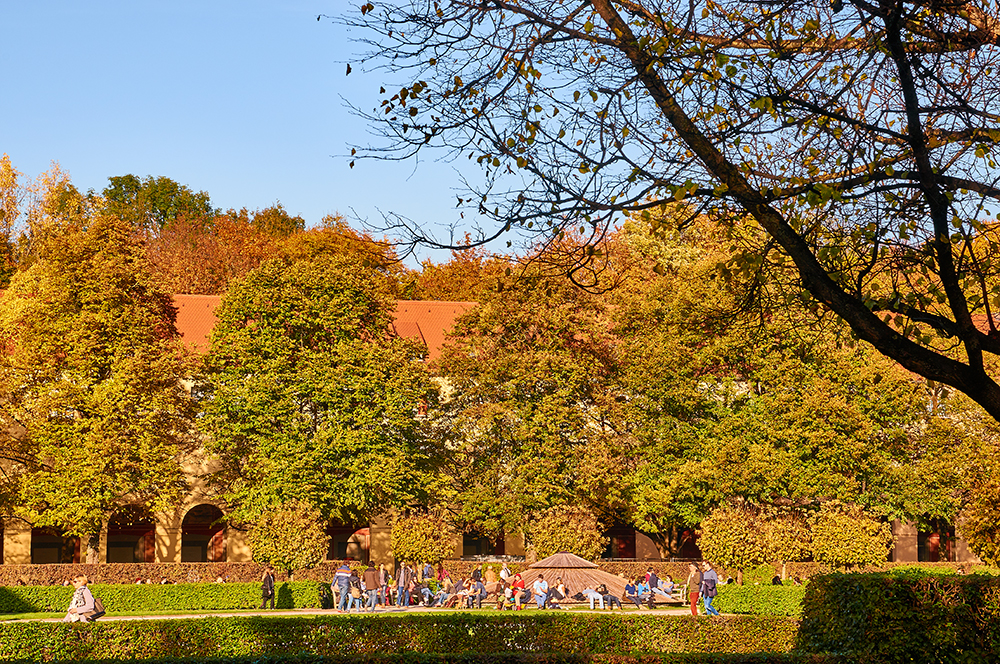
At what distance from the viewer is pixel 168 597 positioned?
30.3 meters

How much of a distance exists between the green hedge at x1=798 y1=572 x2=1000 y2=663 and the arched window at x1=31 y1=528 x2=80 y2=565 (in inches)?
1417

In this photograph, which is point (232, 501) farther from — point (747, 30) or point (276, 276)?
point (747, 30)

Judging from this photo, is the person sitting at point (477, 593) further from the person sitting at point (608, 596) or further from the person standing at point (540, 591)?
the person sitting at point (608, 596)

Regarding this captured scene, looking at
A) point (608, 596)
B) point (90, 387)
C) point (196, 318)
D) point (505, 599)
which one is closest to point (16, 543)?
point (90, 387)

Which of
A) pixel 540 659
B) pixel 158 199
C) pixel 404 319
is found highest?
pixel 158 199

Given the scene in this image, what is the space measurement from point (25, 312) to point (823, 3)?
3375cm

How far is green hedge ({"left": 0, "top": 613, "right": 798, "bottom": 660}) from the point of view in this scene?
58.4 feet

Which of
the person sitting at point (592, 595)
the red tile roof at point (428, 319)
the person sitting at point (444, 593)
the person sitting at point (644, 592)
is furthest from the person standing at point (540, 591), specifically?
the red tile roof at point (428, 319)

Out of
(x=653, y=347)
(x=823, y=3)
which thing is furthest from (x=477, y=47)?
(x=653, y=347)

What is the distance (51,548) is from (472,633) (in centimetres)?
2849

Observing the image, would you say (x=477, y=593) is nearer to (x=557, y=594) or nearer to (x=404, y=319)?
(x=557, y=594)

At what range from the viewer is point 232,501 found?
38.7 m

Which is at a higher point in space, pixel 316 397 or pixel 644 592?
pixel 316 397

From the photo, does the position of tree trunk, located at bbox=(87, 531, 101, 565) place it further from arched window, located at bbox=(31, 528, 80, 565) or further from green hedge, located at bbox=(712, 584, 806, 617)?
green hedge, located at bbox=(712, 584, 806, 617)
